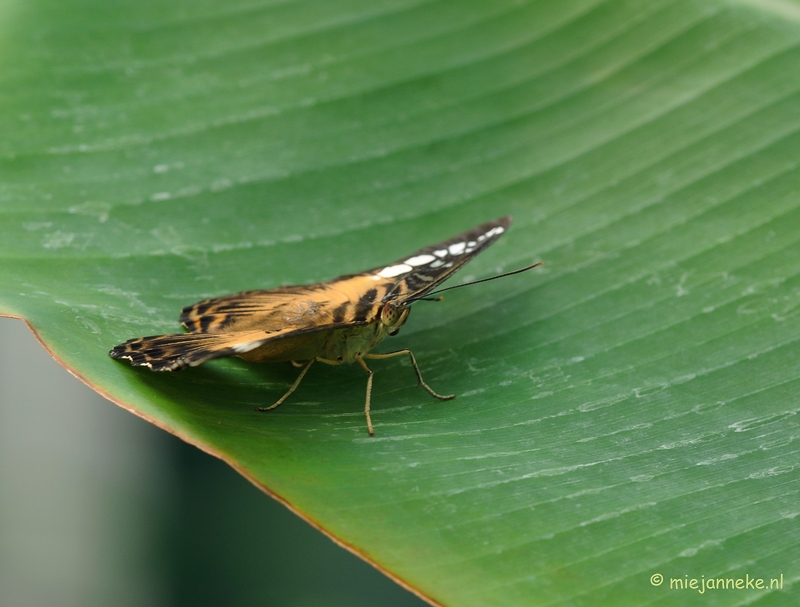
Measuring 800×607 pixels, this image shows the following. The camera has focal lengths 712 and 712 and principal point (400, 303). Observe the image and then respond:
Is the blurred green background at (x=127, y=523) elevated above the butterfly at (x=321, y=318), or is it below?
below

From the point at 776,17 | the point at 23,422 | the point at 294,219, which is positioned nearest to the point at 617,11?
the point at 776,17

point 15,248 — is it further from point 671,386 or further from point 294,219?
point 671,386

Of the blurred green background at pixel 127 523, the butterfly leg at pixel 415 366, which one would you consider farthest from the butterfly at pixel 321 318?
the blurred green background at pixel 127 523

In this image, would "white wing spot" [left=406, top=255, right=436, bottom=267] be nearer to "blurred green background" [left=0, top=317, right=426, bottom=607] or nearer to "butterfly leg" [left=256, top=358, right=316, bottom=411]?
"butterfly leg" [left=256, top=358, right=316, bottom=411]

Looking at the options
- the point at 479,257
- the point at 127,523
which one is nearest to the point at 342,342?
the point at 479,257

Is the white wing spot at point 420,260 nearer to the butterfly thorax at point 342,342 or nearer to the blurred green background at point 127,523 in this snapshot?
the butterfly thorax at point 342,342

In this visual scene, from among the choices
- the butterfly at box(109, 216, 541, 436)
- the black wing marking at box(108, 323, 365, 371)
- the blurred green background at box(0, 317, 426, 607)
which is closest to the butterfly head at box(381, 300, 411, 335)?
the butterfly at box(109, 216, 541, 436)

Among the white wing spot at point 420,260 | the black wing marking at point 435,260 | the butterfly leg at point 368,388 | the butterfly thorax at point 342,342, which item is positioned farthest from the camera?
the white wing spot at point 420,260
